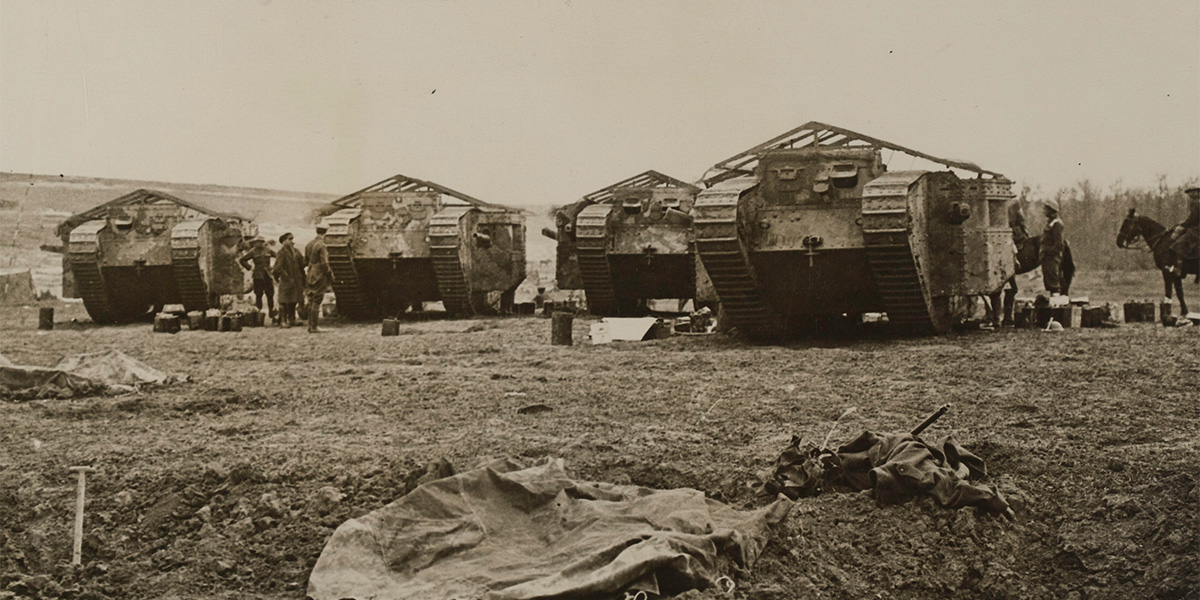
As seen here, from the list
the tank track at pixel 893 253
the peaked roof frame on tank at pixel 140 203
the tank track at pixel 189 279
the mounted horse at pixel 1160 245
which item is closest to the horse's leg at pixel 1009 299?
the mounted horse at pixel 1160 245

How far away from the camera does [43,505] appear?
6.49m

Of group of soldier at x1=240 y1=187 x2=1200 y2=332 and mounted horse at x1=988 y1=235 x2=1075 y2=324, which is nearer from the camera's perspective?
mounted horse at x1=988 y1=235 x2=1075 y2=324

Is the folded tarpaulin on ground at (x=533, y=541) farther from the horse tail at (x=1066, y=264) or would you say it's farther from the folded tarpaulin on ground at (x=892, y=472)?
the horse tail at (x=1066, y=264)

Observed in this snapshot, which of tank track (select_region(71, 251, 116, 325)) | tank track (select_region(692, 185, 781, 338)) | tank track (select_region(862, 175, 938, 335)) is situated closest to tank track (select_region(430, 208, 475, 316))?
tank track (select_region(71, 251, 116, 325))

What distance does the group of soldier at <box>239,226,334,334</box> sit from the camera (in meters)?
17.5

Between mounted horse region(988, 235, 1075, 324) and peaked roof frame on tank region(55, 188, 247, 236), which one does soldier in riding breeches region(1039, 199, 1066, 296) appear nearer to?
mounted horse region(988, 235, 1075, 324)

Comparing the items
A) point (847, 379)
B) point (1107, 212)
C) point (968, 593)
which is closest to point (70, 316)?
point (847, 379)

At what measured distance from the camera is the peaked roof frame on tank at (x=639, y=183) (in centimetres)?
2033

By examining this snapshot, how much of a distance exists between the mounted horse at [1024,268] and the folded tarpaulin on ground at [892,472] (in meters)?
9.15

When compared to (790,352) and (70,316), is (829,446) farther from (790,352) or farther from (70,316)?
(70,316)

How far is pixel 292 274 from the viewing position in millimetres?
18641

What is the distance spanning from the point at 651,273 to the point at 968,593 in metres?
14.2

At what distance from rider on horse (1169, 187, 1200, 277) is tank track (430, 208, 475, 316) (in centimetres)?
1053

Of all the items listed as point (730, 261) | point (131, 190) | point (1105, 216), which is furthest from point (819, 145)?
point (131, 190)
